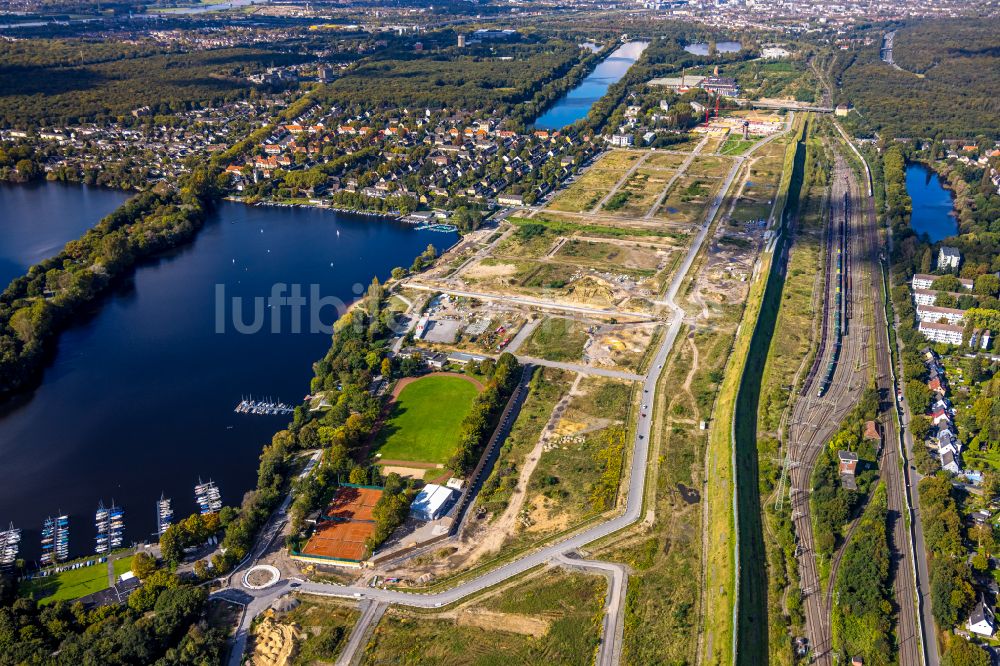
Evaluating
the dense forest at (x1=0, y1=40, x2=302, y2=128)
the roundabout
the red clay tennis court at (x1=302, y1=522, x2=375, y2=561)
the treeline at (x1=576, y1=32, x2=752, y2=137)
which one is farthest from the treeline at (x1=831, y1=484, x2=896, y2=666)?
the dense forest at (x1=0, y1=40, x2=302, y2=128)

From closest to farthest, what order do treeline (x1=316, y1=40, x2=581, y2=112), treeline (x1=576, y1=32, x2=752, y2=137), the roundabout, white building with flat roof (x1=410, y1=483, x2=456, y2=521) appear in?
the roundabout < white building with flat roof (x1=410, y1=483, x2=456, y2=521) < treeline (x1=576, y1=32, x2=752, y2=137) < treeline (x1=316, y1=40, x2=581, y2=112)

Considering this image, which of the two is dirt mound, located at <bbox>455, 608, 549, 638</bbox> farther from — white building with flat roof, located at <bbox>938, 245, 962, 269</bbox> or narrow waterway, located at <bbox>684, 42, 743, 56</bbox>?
narrow waterway, located at <bbox>684, 42, 743, 56</bbox>

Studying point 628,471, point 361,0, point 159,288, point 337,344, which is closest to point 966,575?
point 628,471

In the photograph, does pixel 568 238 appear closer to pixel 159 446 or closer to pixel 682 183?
pixel 682 183

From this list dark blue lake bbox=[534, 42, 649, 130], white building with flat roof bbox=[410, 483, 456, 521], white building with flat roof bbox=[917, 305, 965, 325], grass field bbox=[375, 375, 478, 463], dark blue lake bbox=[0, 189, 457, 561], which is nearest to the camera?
white building with flat roof bbox=[410, 483, 456, 521]

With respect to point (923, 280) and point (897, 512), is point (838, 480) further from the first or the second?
point (923, 280)

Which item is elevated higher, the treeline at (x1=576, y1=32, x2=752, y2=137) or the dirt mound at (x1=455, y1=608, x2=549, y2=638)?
the treeline at (x1=576, y1=32, x2=752, y2=137)

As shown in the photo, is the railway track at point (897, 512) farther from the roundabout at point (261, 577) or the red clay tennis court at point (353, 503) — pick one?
the roundabout at point (261, 577)
